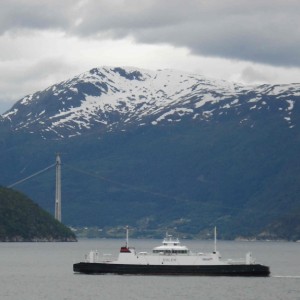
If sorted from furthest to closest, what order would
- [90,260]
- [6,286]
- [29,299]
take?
[90,260] → [6,286] → [29,299]

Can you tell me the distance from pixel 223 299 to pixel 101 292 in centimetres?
1697

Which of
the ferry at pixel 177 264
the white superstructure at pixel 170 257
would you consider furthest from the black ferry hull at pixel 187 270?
the white superstructure at pixel 170 257

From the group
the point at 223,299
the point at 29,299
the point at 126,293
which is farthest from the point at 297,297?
the point at 29,299

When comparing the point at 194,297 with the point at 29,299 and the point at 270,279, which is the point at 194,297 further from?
the point at 270,279

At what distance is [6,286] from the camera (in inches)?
7195

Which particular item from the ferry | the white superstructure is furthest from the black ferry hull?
the white superstructure

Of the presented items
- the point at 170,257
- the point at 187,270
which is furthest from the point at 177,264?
the point at 187,270

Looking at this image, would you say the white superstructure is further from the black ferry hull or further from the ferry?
the black ferry hull

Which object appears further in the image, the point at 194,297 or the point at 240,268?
the point at 240,268

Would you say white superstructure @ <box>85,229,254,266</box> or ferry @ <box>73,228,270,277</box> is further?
white superstructure @ <box>85,229,254,266</box>

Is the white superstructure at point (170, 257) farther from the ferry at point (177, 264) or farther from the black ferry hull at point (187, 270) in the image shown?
the black ferry hull at point (187, 270)

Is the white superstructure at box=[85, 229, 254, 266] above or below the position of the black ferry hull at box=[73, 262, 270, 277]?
above

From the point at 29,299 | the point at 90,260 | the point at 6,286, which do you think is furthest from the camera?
the point at 90,260

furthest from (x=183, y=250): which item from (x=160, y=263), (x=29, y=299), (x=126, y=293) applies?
(x=29, y=299)
